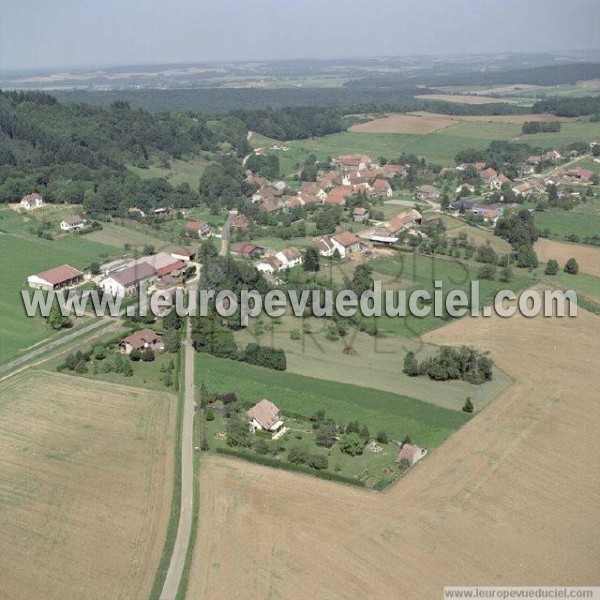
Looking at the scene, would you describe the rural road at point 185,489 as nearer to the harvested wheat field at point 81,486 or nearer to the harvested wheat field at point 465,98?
the harvested wheat field at point 81,486

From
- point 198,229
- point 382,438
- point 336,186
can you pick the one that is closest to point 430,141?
point 336,186

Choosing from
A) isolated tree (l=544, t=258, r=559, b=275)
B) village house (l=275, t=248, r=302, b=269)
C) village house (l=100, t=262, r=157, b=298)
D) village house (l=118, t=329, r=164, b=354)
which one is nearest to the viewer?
village house (l=118, t=329, r=164, b=354)

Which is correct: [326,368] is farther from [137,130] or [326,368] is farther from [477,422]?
[137,130]

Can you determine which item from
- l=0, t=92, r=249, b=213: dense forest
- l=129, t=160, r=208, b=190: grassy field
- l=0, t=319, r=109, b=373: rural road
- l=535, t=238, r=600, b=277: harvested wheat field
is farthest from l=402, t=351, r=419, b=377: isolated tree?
l=129, t=160, r=208, b=190: grassy field

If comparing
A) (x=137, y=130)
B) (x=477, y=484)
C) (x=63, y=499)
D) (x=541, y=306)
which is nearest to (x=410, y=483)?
(x=477, y=484)

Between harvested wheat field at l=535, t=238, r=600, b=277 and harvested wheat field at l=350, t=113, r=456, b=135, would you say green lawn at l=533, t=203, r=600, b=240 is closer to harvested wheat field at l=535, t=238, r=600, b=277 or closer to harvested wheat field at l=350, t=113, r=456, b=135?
harvested wheat field at l=535, t=238, r=600, b=277

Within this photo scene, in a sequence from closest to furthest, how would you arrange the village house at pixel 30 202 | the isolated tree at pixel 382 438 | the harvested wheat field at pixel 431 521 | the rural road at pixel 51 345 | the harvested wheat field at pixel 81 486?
1. the harvested wheat field at pixel 431 521
2. the harvested wheat field at pixel 81 486
3. the isolated tree at pixel 382 438
4. the rural road at pixel 51 345
5. the village house at pixel 30 202

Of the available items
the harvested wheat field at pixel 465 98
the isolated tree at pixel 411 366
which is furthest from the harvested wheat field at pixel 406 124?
the isolated tree at pixel 411 366
